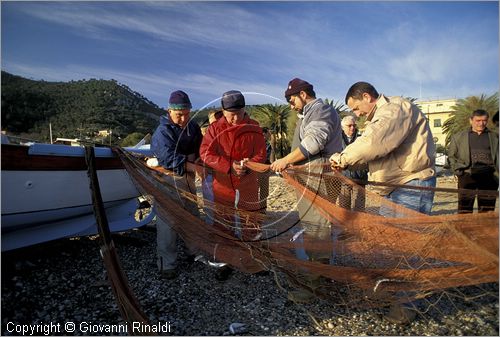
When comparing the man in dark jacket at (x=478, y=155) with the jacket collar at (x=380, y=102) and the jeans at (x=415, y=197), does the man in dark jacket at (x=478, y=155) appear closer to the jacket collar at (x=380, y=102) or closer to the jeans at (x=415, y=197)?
the jeans at (x=415, y=197)

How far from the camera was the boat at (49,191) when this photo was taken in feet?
14.1

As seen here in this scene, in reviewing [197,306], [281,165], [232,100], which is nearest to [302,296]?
[197,306]

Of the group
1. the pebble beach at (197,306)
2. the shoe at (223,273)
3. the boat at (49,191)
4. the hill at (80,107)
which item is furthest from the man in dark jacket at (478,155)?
the hill at (80,107)

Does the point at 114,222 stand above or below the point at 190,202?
below

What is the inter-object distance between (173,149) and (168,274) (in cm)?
165

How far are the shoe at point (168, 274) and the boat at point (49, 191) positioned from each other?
154cm

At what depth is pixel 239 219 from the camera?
3.99 m

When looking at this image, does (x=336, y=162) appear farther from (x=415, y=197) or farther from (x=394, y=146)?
(x=415, y=197)

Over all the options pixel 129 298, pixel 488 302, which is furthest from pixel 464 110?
pixel 129 298

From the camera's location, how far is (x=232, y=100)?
4055mm

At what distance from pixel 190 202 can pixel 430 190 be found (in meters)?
2.70

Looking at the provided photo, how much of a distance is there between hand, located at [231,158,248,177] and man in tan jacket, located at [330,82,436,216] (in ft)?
3.71

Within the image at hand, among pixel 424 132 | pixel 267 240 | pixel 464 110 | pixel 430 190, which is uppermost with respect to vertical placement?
pixel 464 110

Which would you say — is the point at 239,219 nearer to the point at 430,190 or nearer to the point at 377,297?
the point at 377,297
